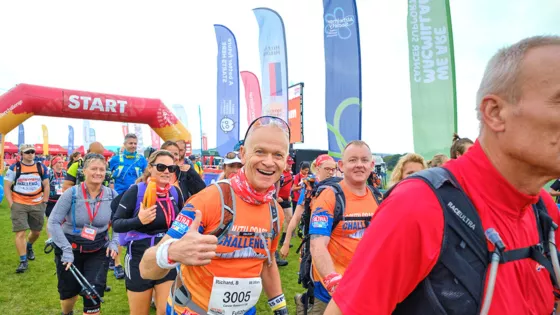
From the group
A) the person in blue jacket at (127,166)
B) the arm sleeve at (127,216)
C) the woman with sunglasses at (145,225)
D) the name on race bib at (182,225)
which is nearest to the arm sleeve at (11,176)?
the person in blue jacket at (127,166)

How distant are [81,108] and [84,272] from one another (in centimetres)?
835

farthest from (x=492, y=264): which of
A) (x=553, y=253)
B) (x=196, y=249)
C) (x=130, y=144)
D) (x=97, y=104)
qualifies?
(x=97, y=104)

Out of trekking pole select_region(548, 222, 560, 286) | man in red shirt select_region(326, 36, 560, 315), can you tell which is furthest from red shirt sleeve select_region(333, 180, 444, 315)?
trekking pole select_region(548, 222, 560, 286)

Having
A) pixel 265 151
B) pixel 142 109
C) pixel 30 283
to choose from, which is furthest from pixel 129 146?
pixel 142 109

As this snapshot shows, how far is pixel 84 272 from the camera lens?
4.04m

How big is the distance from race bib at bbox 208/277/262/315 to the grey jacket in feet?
7.99

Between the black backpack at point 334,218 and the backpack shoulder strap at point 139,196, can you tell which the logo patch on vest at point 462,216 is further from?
the backpack shoulder strap at point 139,196

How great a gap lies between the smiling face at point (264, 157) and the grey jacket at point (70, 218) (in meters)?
2.67

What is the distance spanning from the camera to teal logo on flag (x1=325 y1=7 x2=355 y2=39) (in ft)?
26.4

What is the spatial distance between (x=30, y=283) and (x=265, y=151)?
595cm

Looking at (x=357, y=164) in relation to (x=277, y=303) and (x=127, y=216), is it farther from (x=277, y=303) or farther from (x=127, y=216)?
(x=127, y=216)

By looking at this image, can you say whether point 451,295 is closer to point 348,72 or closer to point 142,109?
point 348,72

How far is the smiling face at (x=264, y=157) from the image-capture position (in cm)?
218

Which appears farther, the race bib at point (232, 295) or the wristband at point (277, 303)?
the wristband at point (277, 303)
